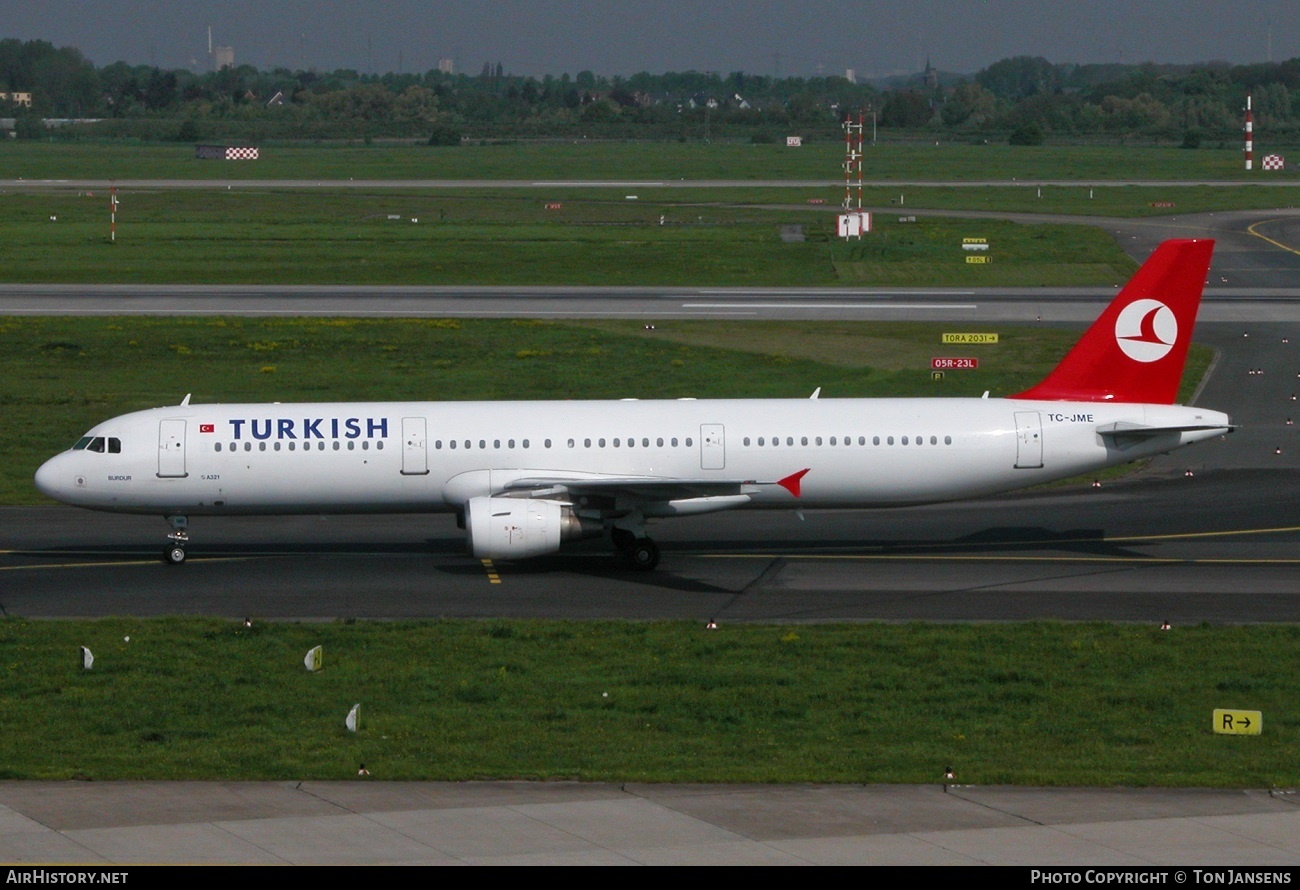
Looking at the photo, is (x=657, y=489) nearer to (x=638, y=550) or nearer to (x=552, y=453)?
(x=638, y=550)

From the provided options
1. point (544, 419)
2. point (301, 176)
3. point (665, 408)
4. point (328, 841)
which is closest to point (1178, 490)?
point (665, 408)

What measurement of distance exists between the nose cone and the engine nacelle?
379 inches

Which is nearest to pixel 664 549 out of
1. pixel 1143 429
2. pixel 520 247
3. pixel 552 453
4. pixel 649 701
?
pixel 552 453

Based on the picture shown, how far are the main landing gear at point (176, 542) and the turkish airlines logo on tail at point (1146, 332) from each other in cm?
2271

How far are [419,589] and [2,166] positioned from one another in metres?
177

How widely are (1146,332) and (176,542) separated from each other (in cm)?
2364

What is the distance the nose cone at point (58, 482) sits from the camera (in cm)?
3728

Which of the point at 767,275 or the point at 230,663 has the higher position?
the point at 767,275

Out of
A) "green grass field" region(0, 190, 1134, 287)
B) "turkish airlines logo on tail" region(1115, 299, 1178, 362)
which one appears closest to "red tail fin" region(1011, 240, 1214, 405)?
"turkish airlines logo on tail" region(1115, 299, 1178, 362)

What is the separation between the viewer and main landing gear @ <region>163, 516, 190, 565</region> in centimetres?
3769

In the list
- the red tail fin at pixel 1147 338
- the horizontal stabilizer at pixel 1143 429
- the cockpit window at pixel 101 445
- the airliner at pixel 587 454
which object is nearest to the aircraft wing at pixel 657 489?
the airliner at pixel 587 454
